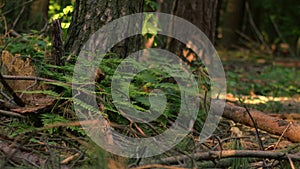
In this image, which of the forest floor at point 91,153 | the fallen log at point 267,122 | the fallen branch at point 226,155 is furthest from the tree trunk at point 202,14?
the fallen branch at point 226,155

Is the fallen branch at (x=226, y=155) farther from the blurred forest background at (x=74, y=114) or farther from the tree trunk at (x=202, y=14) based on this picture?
the tree trunk at (x=202, y=14)

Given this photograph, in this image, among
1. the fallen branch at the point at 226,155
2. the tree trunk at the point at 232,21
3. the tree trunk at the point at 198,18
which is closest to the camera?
the fallen branch at the point at 226,155

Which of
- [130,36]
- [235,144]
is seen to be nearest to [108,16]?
[130,36]

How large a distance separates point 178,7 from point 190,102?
2861 millimetres

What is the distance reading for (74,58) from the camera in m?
Result: 4.72

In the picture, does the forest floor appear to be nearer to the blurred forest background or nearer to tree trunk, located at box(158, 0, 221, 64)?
the blurred forest background

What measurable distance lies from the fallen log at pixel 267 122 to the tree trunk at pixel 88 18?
1.47 m

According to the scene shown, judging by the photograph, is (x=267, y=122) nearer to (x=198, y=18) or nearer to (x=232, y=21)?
(x=198, y=18)

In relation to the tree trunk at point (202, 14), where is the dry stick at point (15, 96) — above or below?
below

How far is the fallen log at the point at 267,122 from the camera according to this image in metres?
4.85

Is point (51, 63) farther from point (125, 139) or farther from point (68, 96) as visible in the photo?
point (125, 139)

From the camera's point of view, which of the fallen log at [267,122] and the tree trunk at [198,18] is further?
the tree trunk at [198,18]

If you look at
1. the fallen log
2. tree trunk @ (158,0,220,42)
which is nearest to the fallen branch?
the fallen log

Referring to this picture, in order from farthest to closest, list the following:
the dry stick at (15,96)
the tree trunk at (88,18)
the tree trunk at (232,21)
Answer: the tree trunk at (232,21) < the tree trunk at (88,18) < the dry stick at (15,96)
